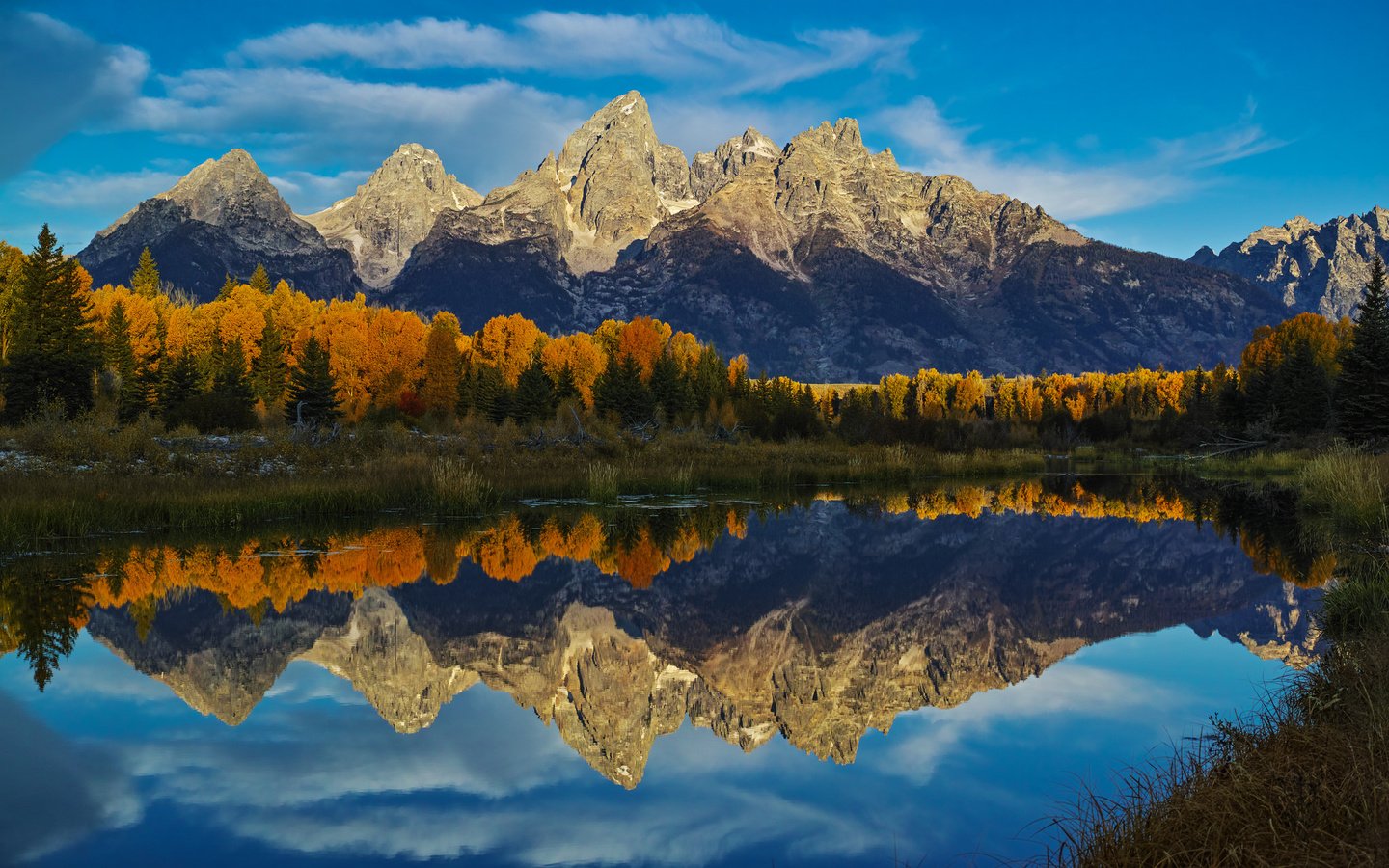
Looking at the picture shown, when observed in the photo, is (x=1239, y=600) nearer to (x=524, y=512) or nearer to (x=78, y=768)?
(x=78, y=768)

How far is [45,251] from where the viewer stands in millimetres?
58438

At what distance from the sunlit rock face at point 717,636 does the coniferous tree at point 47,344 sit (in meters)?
43.4

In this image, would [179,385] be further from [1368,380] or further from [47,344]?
[1368,380]

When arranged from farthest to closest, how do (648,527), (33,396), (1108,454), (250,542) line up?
(1108,454) → (33,396) → (648,527) → (250,542)

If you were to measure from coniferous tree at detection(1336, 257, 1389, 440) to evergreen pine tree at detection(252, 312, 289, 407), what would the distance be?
245ft

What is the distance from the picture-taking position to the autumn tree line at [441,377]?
Result: 51344 mm

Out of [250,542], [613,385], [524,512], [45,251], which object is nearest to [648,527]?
[524,512]

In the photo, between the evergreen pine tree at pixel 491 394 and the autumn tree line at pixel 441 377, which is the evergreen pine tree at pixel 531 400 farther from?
the evergreen pine tree at pixel 491 394

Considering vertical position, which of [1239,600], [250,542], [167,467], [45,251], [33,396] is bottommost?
[1239,600]

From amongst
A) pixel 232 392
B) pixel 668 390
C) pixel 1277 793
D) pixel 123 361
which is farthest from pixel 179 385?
pixel 1277 793

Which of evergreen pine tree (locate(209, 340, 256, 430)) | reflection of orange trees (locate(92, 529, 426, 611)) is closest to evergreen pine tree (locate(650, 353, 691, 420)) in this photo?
evergreen pine tree (locate(209, 340, 256, 430))

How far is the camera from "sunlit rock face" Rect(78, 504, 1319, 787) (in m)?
9.92

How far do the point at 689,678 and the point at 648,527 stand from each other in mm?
14176

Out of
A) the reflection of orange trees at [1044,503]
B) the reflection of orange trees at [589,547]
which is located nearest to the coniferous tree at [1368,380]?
the reflection of orange trees at [1044,503]
